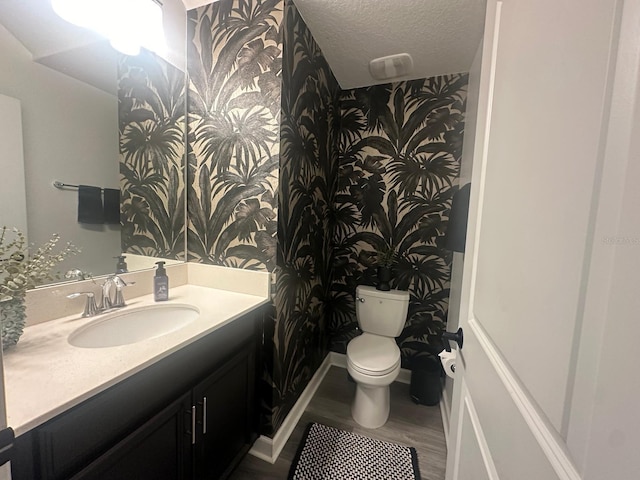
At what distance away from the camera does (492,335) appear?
0.64 m

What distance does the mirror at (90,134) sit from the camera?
0.90 meters

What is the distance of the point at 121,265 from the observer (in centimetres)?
126

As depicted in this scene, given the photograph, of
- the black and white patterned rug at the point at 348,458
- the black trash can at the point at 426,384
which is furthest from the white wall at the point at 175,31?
the black trash can at the point at 426,384

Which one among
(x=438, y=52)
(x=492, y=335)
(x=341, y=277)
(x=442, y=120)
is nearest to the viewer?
(x=492, y=335)

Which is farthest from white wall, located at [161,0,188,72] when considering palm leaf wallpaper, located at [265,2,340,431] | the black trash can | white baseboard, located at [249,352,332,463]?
the black trash can

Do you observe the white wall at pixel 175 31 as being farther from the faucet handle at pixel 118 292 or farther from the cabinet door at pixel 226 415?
the cabinet door at pixel 226 415

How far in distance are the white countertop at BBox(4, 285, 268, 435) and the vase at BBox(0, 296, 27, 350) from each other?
4cm

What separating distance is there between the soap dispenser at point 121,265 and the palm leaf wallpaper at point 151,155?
5 cm

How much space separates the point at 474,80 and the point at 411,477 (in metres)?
2.32

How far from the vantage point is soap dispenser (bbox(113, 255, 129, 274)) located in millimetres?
1251

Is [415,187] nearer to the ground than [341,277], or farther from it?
farther from it

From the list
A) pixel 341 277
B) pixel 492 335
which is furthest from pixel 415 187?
pixel 492 335

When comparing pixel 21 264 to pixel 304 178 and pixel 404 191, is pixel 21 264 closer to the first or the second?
pixel 304 178

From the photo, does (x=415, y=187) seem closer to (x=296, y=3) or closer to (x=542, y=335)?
(x=296, y=3)
